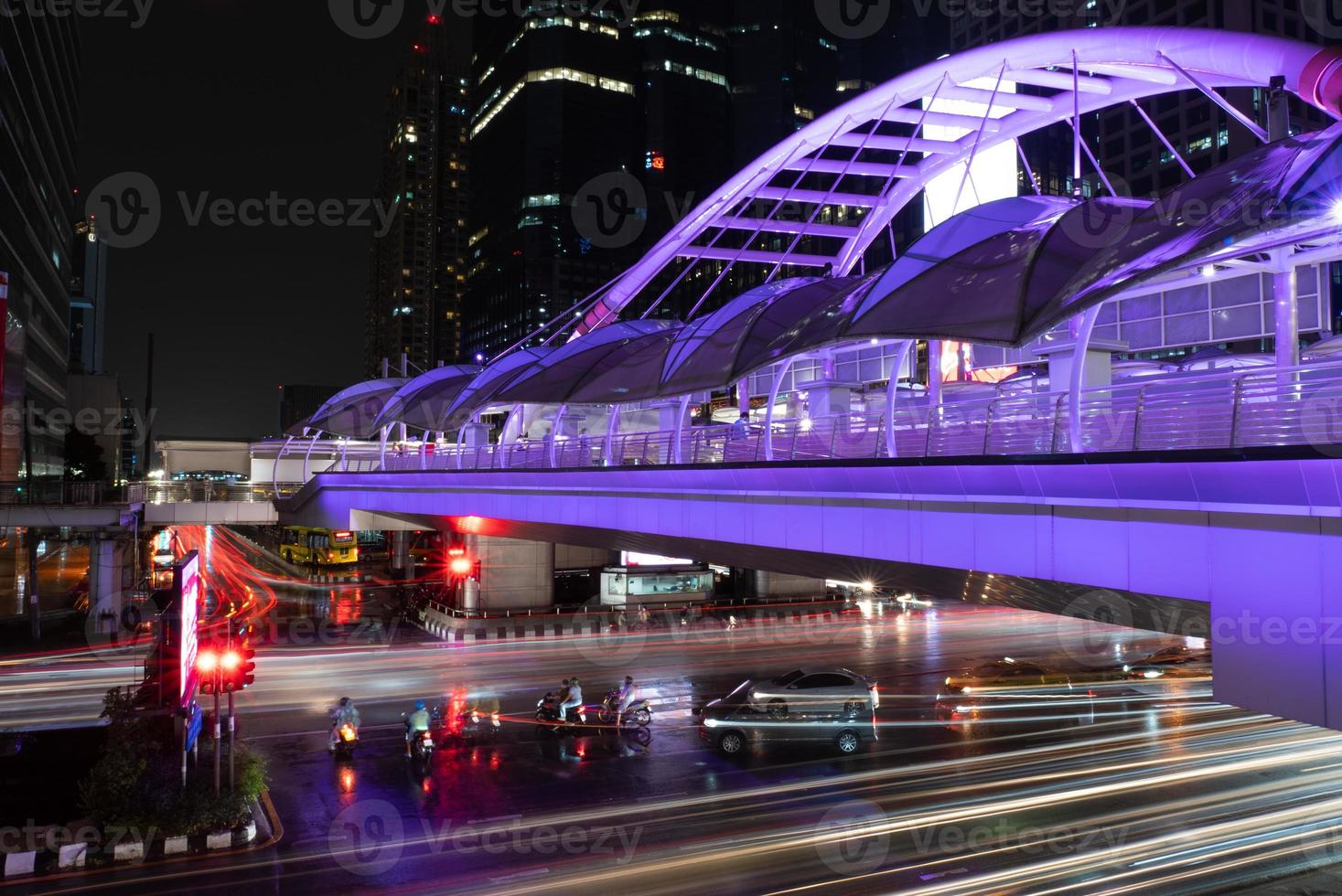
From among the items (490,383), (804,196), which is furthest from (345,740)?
(804,196)

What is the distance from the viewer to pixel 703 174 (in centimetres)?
14400

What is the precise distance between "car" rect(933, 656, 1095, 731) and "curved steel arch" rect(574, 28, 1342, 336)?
13.4 metres

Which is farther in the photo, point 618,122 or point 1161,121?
point 618,122

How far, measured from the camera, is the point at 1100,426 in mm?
12445

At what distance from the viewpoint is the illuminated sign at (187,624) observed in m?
15.5

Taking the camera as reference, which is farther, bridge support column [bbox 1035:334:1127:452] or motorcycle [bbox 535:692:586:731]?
motorcycle [bbox 535:692:586:731]

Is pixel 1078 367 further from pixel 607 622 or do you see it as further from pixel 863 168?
pixel 607 622

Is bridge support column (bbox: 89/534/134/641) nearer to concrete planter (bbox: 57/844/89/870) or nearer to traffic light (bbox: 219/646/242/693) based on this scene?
traffic light (bbox: 219/646/242/693)

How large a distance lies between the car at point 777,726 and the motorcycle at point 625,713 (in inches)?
67.0

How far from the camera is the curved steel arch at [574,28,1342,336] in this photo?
18469 millimetres

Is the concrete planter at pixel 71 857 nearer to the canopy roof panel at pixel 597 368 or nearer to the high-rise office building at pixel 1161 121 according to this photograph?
the canopy roof panel at pixel 597 368

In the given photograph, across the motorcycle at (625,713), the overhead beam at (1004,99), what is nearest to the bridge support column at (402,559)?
the motorcycle at (625,713)

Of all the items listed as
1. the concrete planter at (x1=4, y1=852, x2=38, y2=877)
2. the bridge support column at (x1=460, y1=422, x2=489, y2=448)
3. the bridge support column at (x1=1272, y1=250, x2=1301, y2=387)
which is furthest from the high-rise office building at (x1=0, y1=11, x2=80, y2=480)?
the bridge support column at (x1=1272, y1=250, x2=1301, y2=387)

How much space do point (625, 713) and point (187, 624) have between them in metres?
9.51
